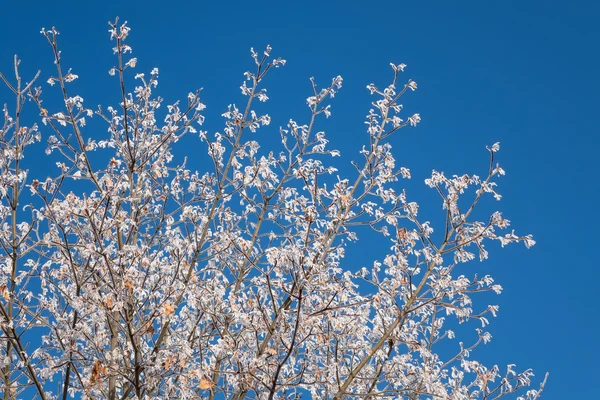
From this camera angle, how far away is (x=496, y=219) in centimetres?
772

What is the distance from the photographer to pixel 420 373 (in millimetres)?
7602

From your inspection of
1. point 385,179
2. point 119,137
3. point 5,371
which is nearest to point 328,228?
point 385,179

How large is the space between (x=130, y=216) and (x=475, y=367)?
4.70 metres

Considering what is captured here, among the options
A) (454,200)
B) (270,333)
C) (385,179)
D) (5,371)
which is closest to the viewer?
(270,333)

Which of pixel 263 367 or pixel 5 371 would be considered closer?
pixel 263 367

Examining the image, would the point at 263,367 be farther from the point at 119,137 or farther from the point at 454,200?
the point at 119,137

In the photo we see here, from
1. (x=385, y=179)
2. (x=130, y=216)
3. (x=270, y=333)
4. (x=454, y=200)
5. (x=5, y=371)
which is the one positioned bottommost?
(x=5, y=371)

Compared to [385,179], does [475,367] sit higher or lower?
lower

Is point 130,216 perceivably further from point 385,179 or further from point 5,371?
point 385,179

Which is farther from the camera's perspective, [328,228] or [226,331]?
[328,228]

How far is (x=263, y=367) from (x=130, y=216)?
279cm

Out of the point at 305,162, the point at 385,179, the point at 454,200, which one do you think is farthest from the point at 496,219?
the point at 305,162

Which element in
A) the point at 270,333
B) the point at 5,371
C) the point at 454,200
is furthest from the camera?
the point at 454,200

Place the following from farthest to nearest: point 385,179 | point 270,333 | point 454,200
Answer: point 385,179, point 454,200, point 270,333
